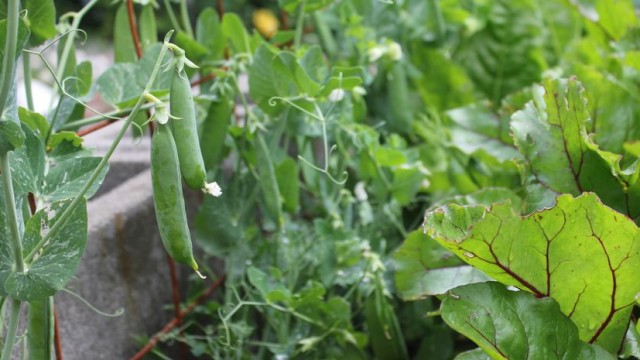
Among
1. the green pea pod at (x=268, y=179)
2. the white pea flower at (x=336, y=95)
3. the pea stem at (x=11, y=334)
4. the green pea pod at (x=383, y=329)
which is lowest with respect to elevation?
the green pea pod at (x=383, y=329)

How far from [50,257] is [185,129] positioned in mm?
162

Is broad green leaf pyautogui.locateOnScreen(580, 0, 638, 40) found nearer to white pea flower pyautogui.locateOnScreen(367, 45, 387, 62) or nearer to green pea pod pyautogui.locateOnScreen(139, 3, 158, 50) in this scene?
white pea flower pyautogui.locateOnScreen(367, 45, 387, 62)

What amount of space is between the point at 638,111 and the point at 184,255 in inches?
30.0

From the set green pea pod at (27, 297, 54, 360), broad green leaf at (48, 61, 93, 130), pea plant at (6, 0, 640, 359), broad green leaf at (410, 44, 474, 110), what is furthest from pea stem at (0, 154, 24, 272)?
broad green leaf at (410, 44, 474, 110)

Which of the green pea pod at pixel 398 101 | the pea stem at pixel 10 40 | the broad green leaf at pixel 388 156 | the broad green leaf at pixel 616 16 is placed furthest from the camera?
the broad green leaf at pixel 616 16

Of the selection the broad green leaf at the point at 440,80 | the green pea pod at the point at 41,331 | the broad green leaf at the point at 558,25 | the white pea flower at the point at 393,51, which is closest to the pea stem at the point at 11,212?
the green pea pod at the point at 41,331

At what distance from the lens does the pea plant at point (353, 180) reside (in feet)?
2.39

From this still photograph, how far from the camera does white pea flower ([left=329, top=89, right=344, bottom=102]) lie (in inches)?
39.1

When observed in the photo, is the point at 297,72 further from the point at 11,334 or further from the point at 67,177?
the point at 11,334

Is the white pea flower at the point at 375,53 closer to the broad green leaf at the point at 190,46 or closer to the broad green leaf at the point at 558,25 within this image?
the broad green leaf at the point at 190,46

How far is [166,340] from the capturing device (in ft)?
3.78

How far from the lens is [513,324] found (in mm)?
831

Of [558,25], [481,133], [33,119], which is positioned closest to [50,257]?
[33,119]

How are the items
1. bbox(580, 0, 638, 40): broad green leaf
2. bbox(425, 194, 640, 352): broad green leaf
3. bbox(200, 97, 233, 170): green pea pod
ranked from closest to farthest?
bbox(425, 194, 640, 352): broad green leaf → bbox(200, 97, 233, 170): green pea pod → bbox(580, 0, 638, 40): broad green leaf
